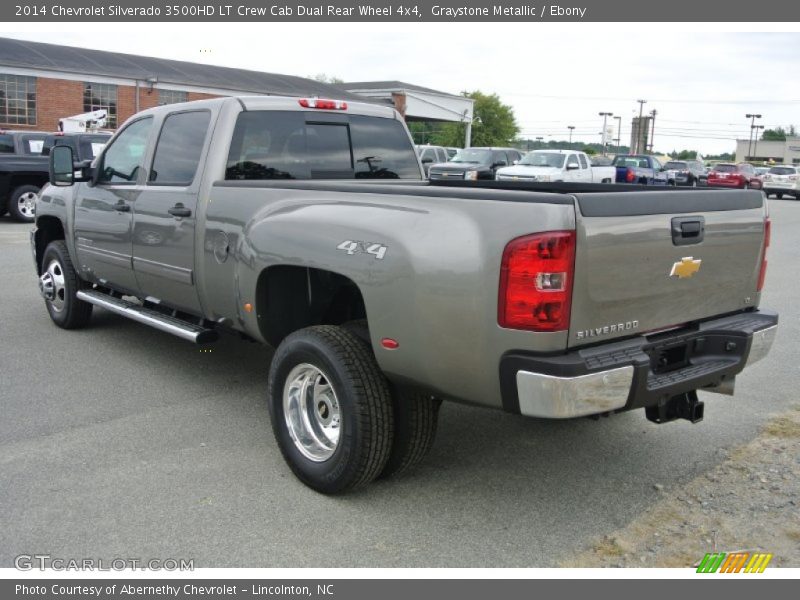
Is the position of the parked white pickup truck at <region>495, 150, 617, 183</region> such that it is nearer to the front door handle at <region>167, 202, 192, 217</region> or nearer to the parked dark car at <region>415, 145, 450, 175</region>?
the parked dark car at <region>415, 145, 450, 175</region>

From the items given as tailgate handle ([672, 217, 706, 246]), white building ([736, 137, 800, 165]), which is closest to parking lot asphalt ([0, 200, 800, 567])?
tailgate handle ([672, 217, 706, 246])

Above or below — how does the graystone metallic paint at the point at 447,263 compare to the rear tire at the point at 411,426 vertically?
above

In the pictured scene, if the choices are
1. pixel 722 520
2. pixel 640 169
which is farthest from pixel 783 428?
pixel 640 169

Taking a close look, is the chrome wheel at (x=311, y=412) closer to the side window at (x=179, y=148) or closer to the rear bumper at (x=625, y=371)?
the rear bumper at (x=625, y=371)

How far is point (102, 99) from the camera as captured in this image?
3341 centimetres

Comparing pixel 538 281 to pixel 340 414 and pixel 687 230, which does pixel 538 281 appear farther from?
pixel 340 414

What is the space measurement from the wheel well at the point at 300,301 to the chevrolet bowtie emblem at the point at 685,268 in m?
1.70

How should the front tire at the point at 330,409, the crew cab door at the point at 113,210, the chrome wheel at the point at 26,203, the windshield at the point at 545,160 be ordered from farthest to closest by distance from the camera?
the windshield at the point at 545,160 → the chrome wheel at the point at 26,203 → the crew cab door at the point at 113,210 → the front tire at the point at 330,409

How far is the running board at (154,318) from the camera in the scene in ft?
15.9

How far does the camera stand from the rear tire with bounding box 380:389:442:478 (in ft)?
12.1

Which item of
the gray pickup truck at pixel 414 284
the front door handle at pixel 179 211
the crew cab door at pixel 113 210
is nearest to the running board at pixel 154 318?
the gray pickup truck at pixel 414 284

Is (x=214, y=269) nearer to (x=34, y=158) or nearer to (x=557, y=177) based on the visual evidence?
(x=34, y=158)

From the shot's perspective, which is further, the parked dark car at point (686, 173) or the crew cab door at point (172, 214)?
the parked dark car at point (686, 173)

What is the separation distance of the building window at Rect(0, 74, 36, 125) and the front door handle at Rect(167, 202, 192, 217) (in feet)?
98.8
